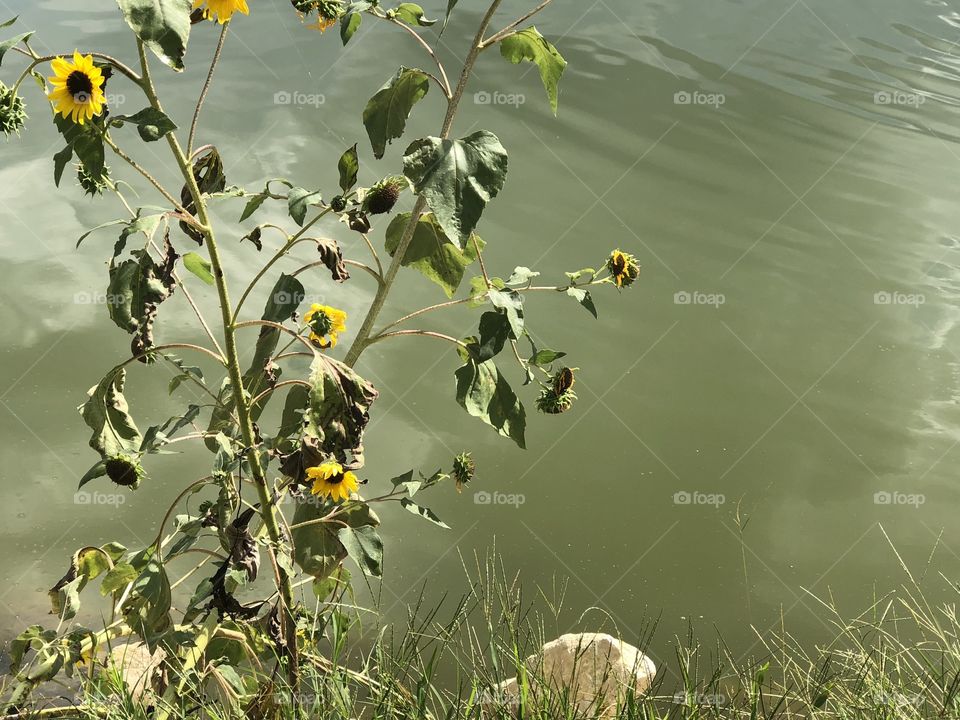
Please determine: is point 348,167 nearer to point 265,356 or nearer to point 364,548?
point 265,356

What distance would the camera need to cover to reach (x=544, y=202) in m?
3.38

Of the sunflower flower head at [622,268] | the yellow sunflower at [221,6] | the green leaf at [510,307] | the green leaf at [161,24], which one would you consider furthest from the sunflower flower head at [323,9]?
the sunflower flower head at [622,268]

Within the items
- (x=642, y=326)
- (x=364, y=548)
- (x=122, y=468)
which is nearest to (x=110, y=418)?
(x=122, y=468)

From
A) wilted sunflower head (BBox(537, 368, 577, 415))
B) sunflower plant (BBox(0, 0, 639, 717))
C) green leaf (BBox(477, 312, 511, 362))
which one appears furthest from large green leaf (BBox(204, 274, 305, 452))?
wilted sunflower head (BBox(537, 368, 577, 415))

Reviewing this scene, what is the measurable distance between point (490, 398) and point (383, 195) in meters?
0.31

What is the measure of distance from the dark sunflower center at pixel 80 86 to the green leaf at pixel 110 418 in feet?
1.06

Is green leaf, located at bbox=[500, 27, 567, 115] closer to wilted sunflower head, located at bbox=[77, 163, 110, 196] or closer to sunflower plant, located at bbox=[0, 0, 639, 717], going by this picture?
sunflower plant, located at bbox=[0, 0, 639, 717]

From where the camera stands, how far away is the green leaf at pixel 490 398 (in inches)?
50.6

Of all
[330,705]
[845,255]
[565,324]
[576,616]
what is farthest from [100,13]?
[330,705]

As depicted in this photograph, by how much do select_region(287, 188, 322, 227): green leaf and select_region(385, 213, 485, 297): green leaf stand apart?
0.19m

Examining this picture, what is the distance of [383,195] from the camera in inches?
45.2

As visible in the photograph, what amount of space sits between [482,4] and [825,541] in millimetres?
3980

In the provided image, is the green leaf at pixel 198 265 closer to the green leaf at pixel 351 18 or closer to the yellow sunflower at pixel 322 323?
the yellow sunflower at pixel 322 323

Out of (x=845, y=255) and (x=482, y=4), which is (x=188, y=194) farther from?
(x=482, y=4)
